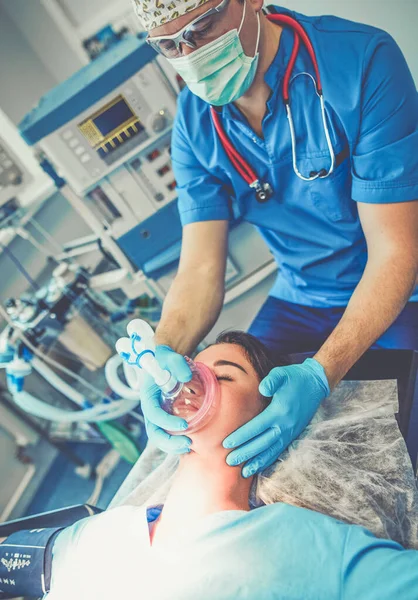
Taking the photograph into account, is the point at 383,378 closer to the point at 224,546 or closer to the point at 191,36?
the point at 224,546

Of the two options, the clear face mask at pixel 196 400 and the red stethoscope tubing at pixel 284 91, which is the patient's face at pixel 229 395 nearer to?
the clear face mask at pixel 196 400

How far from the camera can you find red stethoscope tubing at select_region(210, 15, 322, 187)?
1100 millimetres

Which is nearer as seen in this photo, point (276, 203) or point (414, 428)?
point (414, 428)

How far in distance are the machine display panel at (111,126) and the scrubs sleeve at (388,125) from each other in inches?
37.1

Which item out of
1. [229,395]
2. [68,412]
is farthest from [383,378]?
[68,412]

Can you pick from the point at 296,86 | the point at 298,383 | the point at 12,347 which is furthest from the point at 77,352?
the point at 296,86

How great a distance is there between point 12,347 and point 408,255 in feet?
4.94

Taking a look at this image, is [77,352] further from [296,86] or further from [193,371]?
[296,86]

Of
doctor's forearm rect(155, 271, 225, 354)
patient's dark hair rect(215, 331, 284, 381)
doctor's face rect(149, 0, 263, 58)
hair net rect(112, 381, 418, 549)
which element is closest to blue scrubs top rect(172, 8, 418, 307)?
doctor's face rect(149, 0, 263, 58)

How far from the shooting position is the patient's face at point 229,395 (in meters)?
1.00

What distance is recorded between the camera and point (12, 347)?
1744mm

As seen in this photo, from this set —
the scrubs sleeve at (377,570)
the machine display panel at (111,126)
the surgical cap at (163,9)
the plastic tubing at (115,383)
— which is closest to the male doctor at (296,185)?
the surgical cap at (163,9)

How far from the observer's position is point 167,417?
A: 962 millimetres

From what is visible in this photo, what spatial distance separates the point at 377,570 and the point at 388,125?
3.09 feet
